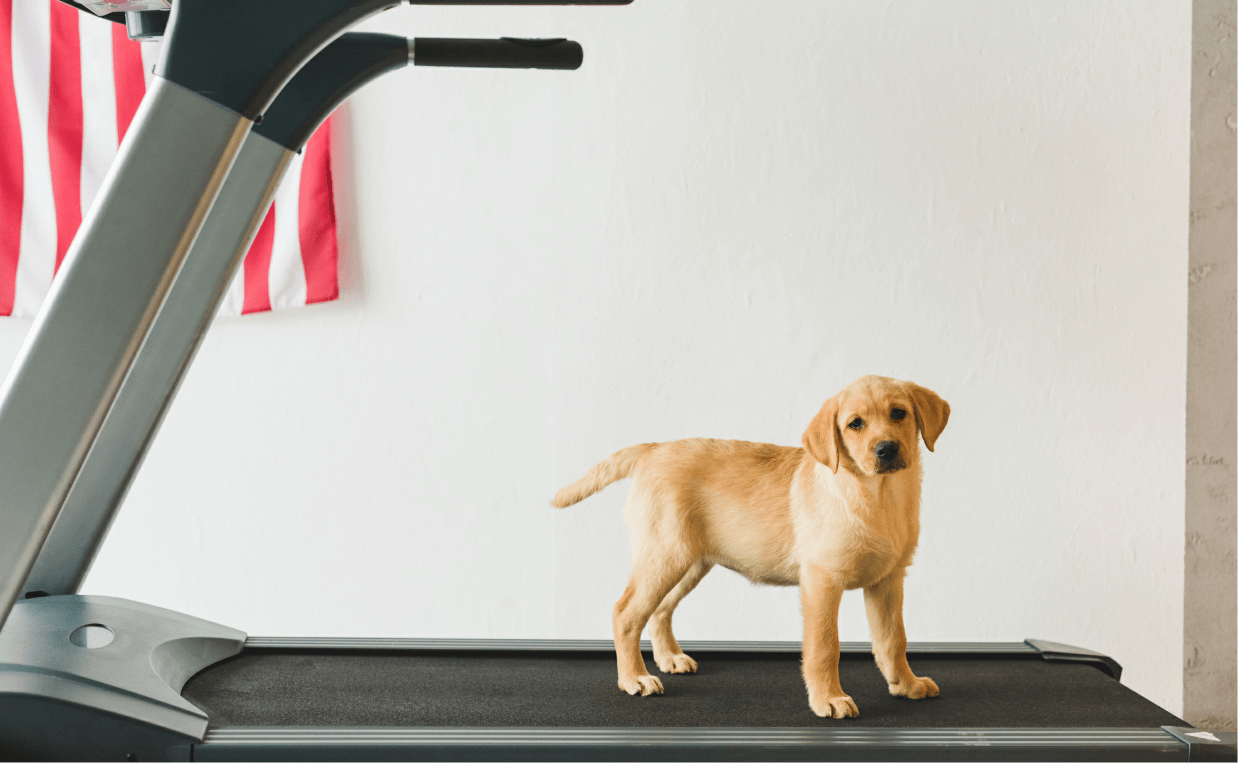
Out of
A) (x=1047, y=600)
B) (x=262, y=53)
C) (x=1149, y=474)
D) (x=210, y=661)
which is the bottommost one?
(x=1047, y=600)

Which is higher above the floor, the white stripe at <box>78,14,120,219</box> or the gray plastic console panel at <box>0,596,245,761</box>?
the white stripe at <box>78,14,120,219</box>

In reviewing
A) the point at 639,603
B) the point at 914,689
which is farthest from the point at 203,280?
the point at 914,689

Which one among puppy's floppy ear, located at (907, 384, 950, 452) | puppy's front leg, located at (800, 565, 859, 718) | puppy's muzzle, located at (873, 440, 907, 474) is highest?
puppy's floppy ear, located at (907, 384, 950, 452)

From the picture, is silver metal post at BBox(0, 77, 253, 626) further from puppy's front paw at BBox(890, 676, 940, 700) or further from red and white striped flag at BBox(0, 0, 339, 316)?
red and white striped flag at BBox(0, 0, 339, 316)

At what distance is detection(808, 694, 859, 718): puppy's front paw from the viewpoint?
106cm

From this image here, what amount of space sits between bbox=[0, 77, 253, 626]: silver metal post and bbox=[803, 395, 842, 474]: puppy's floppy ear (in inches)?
28.4

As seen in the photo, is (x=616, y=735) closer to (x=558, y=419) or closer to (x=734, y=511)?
(x=734, y=511)

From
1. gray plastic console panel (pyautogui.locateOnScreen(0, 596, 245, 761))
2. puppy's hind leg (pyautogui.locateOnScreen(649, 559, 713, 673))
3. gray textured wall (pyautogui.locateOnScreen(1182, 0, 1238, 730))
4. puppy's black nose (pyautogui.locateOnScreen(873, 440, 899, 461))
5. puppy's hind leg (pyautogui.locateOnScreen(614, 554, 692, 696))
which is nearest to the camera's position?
gray plastic console panel (pyautogui.locateOnScreen(0, 596, 245, 761))

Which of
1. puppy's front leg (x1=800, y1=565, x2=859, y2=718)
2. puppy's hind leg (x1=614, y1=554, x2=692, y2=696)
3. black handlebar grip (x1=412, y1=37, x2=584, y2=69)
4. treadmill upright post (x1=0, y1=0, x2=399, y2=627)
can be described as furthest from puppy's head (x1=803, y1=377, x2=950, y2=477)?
treadmill upright post (x1=0, y1=0, x2=399, y2=627)

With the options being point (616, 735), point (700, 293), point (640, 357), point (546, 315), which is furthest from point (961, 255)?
point (616, 735)

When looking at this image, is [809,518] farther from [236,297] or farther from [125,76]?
[125,76]

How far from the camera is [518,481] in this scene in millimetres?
1914

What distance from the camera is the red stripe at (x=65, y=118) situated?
1882 millimetres

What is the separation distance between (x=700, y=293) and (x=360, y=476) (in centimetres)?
87
